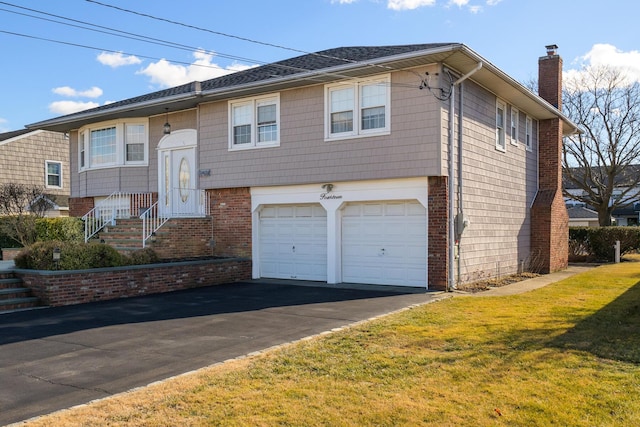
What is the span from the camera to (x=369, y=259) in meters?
14.3

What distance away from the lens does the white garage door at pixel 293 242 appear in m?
15.2

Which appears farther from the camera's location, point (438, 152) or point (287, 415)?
point (438, 152)

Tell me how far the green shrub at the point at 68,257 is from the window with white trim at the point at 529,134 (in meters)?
13.6

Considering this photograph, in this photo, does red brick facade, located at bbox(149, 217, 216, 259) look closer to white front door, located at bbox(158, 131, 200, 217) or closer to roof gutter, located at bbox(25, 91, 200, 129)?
white front door, located at bbox(158, 131, 200, 217)

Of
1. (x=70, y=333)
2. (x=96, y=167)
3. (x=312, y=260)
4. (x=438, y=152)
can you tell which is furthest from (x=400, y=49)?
(x=96, y=167)

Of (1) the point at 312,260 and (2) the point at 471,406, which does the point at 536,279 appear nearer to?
(1) the point at 312,260

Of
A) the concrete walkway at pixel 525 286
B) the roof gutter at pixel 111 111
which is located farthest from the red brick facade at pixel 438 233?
the roof gutter at pixel 111 111

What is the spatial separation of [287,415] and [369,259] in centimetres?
969

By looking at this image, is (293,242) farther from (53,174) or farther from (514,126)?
(53,174)

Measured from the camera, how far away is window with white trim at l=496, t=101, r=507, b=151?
53.6 feet

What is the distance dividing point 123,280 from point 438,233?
24.2ft

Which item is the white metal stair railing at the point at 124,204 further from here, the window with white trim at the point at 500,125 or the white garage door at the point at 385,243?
the window with white trim at the point at 500,125

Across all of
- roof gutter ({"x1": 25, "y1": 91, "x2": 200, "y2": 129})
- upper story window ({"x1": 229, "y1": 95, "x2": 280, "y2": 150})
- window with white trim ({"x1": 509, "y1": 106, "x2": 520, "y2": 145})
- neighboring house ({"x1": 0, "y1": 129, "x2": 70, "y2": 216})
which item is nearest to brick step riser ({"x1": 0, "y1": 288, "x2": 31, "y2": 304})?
upper story window ({"x1": 229, "y1": 95, "x2": 280, "y2": 150})

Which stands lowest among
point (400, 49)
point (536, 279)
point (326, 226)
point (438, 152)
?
point (536, 279)
